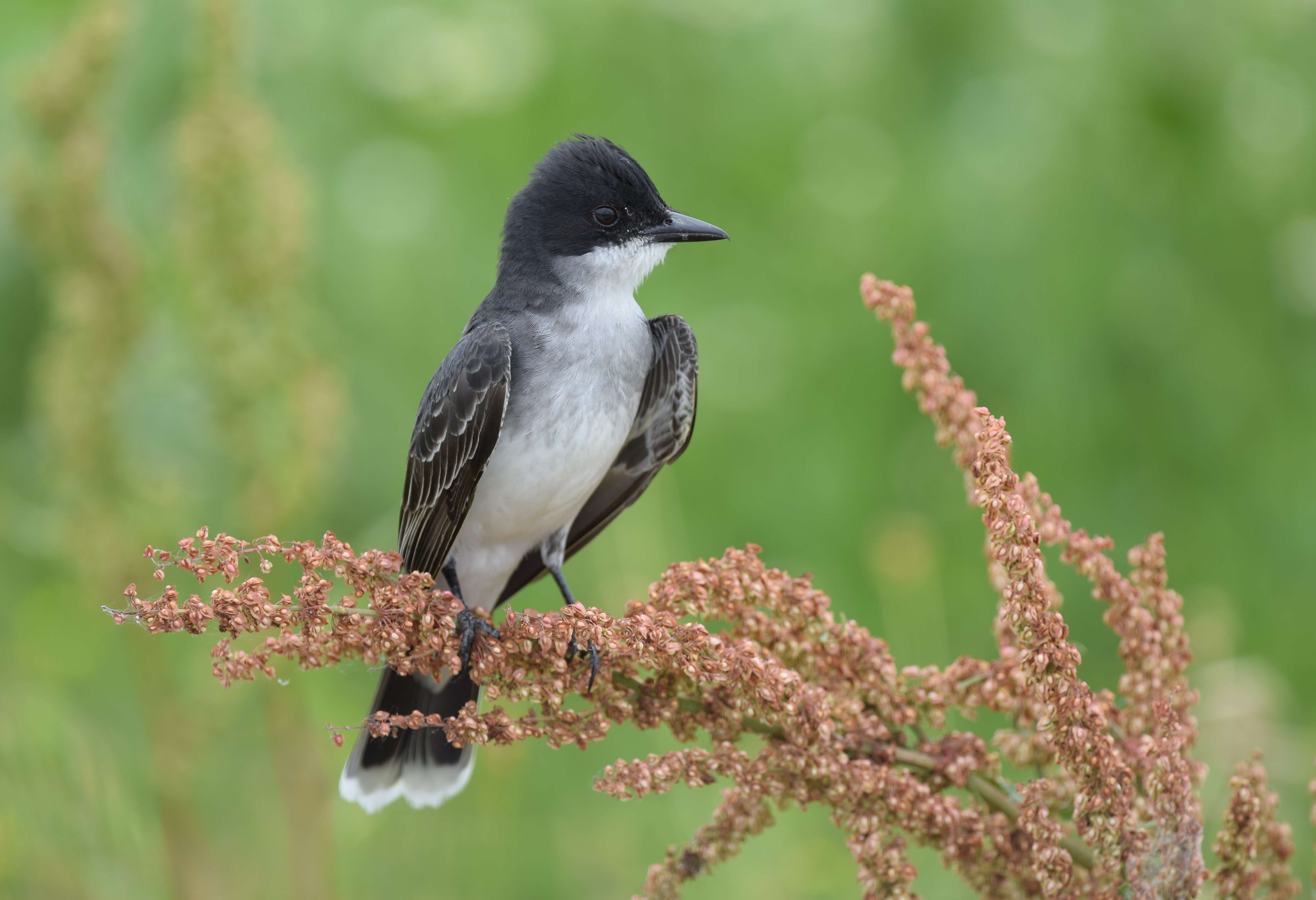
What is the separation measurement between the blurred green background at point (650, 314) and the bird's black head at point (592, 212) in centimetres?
75

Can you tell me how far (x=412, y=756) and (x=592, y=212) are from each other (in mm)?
1808

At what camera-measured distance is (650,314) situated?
613 centimetres

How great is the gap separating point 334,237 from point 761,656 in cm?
521

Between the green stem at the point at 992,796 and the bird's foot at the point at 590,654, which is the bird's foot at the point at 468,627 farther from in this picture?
the green stem at the point at 992,796

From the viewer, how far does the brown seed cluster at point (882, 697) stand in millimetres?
1884

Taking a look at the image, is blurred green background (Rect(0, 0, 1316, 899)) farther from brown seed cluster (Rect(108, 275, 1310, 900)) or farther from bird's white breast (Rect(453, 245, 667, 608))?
brown seed cluster (Rect(108, 275, 1310, 900))

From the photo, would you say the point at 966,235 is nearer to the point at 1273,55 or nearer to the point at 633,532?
the point at 1273,55

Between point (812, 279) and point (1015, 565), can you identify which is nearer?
point (1015, 565)

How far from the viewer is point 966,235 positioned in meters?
6.57

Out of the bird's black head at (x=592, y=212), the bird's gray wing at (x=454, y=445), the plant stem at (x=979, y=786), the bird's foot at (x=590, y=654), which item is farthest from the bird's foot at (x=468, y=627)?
the bird's black head at (x=592, y=212)

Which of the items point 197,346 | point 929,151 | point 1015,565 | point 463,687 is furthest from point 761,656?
point 929,151

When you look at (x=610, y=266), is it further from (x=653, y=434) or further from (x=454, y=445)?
(x=454, y=445)

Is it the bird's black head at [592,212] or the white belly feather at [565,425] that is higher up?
the bird's black head at [592,212]

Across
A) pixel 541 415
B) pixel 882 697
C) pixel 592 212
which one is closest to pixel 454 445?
pixel 541 415
